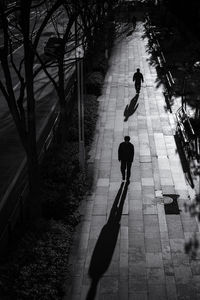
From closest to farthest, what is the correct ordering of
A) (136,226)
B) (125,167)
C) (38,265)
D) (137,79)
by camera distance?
(38,265), (136,226), (125,167), (137,79)

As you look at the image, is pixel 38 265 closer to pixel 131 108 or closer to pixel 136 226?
pixel 136 226

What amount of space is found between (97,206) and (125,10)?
179ft

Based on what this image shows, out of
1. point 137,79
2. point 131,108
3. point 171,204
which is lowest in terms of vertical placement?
point 131,108

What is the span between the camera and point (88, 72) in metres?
29.5

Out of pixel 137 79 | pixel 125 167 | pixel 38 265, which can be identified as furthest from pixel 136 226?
pixel 137 79

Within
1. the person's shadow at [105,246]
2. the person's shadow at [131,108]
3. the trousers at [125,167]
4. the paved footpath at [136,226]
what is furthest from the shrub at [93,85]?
the person's shadow at [105,246]

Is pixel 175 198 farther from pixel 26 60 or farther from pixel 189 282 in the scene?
pixel 26 60

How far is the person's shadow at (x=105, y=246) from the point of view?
9598mm

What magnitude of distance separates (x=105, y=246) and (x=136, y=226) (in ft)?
4.21

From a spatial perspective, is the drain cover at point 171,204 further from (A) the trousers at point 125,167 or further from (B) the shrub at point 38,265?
(B) the shrub at point 38,265

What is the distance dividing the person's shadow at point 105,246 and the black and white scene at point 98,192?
0.03m

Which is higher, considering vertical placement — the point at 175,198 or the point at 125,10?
the point at 175,198

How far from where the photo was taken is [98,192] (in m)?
13.9

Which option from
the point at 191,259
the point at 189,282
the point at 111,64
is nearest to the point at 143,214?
the point at 191,259
